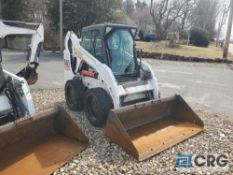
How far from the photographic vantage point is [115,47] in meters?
5.74

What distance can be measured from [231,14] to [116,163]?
1571 centimetres

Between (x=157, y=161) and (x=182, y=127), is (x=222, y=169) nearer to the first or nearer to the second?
(x=157, y=161)

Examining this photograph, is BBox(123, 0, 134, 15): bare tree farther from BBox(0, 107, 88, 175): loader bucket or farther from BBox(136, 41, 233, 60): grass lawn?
BBox(0, 107, 88, 175): loader bucket

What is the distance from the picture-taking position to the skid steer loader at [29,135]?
3691 mm

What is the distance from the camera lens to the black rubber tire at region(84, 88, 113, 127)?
16.7 ft

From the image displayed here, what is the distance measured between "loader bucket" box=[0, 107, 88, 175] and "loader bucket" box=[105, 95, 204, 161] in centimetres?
60

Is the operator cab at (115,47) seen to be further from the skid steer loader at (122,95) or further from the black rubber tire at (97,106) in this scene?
the black rubber tire at (97,106)

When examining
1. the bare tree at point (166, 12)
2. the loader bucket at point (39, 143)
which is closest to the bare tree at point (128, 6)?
the bare tree at point (166, 12)

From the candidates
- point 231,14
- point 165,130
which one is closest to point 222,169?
point 165,130

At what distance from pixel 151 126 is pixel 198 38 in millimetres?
26461

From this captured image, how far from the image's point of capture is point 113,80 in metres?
5.07

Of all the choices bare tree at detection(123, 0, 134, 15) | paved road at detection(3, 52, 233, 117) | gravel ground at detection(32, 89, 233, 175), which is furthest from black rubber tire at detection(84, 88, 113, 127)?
bare tree at detection(123, 0, 134, 15)

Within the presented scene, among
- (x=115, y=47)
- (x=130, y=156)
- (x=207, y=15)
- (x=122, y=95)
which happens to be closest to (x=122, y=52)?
(x=115, y=47)

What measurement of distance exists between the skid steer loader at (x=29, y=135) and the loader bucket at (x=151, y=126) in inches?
23.6
